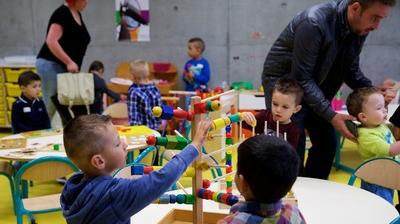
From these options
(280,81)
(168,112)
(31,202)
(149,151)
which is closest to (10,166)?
(31,202)

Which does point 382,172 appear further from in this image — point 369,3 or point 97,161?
point 97,161

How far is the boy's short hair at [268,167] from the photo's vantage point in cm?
135

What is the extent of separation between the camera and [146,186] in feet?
5.07

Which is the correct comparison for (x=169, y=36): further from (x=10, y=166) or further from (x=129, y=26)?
(x=10, y=166)

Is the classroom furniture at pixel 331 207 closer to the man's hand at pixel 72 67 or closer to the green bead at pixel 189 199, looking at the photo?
the green bead at pixel 189 199

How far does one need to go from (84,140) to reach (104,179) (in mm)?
152

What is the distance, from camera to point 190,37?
7195 mm

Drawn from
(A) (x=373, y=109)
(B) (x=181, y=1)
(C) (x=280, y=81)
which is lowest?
(A) (x=373, y=109)

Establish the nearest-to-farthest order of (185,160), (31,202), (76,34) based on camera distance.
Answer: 1. (185,160)
2. (31,202)
3. (76,34)

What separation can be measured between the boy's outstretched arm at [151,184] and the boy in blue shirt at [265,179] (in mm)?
A: 228

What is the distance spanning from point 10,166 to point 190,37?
4010 mm

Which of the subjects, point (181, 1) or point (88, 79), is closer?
point (88, 79)

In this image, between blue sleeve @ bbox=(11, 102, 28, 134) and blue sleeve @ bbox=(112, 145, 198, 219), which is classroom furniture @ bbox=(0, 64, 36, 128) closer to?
blue sleeve @ bbox=(11, 102, 28, 134)

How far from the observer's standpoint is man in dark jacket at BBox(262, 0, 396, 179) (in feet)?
8.82
